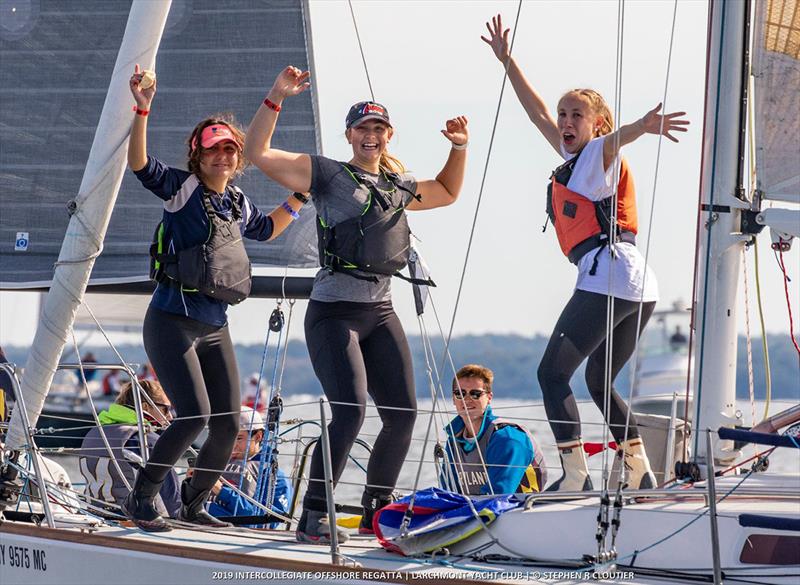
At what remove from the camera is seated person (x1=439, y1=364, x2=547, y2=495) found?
495 cm

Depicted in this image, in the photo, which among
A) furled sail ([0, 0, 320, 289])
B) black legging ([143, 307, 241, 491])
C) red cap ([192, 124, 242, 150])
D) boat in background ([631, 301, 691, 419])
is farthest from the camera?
boat in background ([631, 301, 691, 419])

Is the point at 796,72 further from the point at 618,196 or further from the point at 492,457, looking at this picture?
the point at 492,457

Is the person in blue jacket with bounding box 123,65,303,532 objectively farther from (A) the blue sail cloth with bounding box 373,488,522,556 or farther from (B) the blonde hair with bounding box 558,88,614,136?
(B) the blonde hair with bounding box 558,88,614,136

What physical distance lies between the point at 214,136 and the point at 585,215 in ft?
4.22

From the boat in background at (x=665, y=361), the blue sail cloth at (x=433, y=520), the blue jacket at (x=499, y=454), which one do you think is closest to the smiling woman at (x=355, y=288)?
the blue sail cloth at (x=433, y=520)

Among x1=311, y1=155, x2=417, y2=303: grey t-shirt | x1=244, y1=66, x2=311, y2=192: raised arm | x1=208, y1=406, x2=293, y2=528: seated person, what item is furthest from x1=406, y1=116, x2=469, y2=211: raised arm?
x1=208, y1=406, x2=293, y2=528: seated person

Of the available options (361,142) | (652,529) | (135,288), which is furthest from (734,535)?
(135,288)

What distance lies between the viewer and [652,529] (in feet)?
12.7

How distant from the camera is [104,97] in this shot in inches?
275

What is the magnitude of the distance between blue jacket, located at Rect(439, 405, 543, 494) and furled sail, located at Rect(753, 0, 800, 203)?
132 cm

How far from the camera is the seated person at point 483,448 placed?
16.3 feet

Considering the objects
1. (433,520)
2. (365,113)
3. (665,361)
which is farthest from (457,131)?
(665,361)

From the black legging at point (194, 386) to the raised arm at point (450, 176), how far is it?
84cm

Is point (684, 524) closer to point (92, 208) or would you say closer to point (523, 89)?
point (523, 89)
